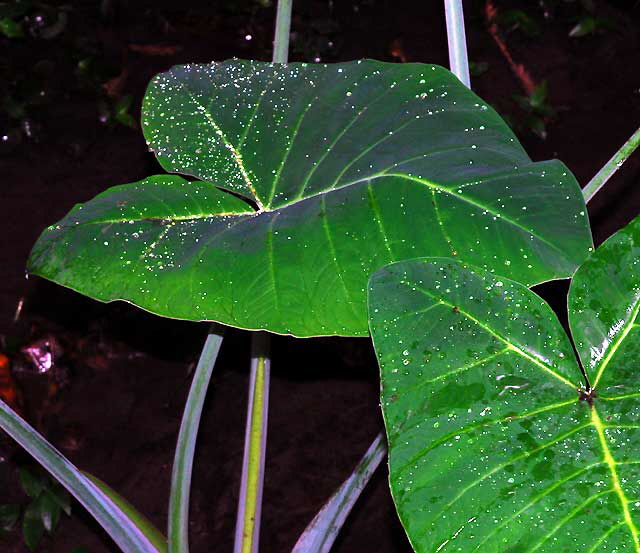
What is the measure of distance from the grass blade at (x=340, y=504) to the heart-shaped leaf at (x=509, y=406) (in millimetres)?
388

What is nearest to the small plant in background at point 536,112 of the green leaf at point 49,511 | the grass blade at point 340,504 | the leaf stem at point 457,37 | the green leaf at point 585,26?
the green leaf at point 585,26

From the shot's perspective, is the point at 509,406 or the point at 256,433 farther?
the point at 256,433

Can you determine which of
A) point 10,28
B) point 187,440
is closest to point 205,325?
point 187,440

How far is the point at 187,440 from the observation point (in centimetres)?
133

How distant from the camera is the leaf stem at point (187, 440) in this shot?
1.31 m

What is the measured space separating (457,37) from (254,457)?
71cm

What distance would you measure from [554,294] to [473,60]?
0.87m

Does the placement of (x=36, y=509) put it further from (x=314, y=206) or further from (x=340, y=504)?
(x=314, y=206)

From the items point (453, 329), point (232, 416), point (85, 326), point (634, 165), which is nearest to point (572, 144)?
point (634, 165)

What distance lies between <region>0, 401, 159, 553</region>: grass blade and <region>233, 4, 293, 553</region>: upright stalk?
0.54ft

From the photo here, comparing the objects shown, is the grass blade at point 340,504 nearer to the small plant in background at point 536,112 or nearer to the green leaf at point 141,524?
the green leaf at point 141,524

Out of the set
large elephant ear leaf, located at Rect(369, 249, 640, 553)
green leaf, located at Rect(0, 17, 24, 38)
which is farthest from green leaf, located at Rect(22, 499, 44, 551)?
green leaf, located at Rect(0, 17, 24, 38)

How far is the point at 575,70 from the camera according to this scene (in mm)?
2783

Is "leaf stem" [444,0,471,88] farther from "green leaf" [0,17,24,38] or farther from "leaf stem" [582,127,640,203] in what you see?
"green leaf" [0,17,24,38]
